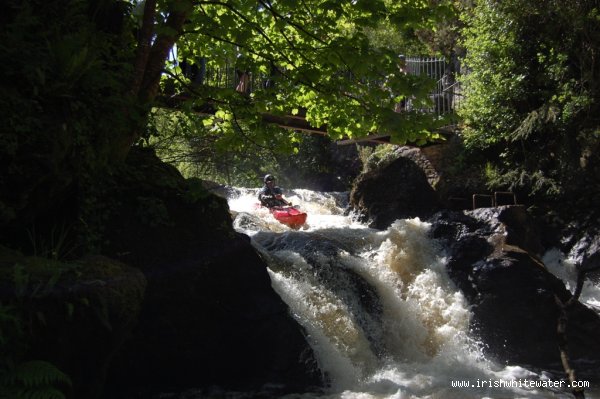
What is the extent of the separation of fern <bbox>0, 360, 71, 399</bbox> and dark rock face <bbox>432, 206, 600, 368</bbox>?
6791 mm

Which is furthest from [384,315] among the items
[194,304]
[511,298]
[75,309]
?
[75,309]

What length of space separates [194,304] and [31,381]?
339 cm

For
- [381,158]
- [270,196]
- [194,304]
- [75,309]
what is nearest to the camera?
[75,309]

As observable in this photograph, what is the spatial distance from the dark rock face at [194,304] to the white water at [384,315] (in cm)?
54

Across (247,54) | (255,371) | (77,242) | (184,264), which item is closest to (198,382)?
(255,371)

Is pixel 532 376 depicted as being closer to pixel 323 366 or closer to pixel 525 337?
pixel 525 337

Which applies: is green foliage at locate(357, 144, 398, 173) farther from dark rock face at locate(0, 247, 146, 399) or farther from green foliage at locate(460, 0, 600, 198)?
dark rock face at locate(0, 247, 146, 399)

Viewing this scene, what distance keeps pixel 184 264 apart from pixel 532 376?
16.1 ft

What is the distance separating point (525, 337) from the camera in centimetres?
862

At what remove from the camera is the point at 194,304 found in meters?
6.58

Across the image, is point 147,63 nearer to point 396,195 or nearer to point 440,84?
point 396,195

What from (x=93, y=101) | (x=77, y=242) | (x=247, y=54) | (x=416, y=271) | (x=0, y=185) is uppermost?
(x=247, y=54)

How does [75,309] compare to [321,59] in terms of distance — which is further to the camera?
[321,59]

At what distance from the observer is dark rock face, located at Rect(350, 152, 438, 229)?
524 inches
